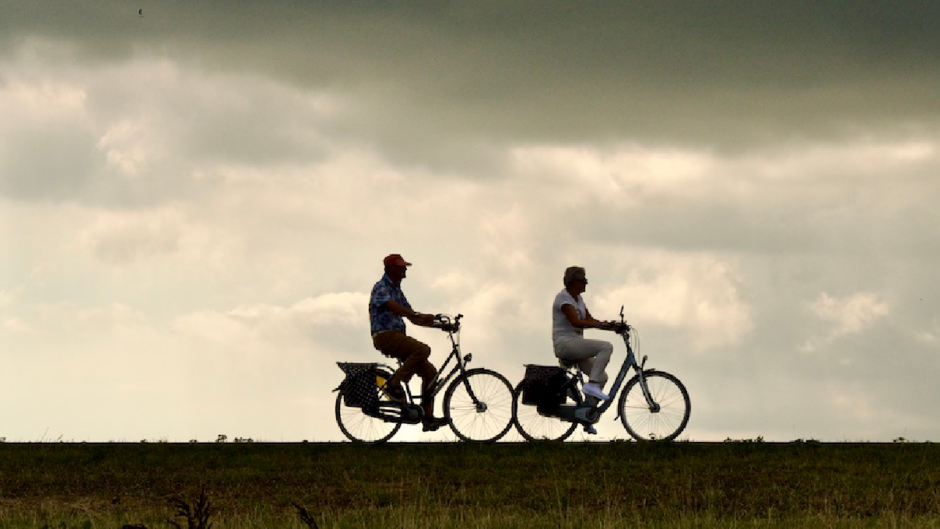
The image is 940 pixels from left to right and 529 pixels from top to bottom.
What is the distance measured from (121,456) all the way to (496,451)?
5.37m

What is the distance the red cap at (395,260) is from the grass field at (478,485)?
261cm

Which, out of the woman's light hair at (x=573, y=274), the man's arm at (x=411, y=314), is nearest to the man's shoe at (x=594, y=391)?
the woman's light hair at (x=573, y=274)

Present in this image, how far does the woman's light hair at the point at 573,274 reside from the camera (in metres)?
17.4

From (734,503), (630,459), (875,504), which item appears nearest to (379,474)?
(630,459)

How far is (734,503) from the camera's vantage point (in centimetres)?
1306

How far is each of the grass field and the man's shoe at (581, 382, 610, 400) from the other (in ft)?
2.40

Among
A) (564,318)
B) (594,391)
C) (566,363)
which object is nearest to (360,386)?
(566,363)

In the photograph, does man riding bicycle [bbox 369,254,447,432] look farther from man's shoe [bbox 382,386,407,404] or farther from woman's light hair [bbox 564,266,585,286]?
woman's light hair [bbox 564,266,585,286]

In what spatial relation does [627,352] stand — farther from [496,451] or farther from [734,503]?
[734,503]

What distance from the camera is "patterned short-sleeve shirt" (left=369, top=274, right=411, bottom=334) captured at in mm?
17469

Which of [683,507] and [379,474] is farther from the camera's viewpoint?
[379,474]

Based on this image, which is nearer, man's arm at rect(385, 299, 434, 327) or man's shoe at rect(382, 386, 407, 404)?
man's arm at rect(385, 299, 434, 327)

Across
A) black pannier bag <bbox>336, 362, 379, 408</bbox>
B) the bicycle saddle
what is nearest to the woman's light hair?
the bicycle saddle

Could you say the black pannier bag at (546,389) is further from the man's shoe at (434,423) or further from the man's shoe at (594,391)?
the man's shoe at (434,423)
